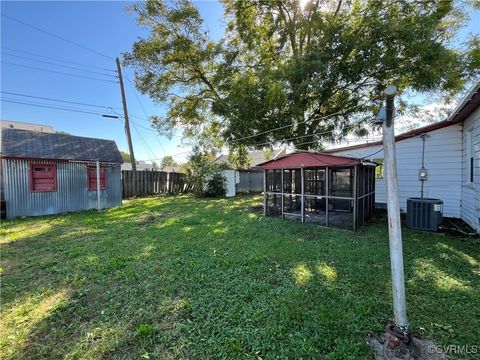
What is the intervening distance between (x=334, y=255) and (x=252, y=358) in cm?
284

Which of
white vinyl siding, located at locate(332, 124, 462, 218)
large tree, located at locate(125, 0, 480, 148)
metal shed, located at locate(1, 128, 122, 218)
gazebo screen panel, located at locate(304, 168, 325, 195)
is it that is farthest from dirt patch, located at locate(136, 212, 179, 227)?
white vinyl siding, located at locate(332, 124, 462, 218)

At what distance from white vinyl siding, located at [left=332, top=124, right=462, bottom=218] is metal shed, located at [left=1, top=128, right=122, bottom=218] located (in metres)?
11.8

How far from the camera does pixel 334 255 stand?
414 cm

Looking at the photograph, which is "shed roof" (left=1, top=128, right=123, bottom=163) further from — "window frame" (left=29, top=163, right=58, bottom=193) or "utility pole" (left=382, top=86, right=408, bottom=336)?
"utility pole" (left=382, top=86, right=408, bottom=336)

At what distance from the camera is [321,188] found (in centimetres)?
929

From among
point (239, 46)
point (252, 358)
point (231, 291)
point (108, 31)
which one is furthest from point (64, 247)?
point (239, 46)

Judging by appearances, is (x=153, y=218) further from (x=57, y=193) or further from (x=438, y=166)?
(x=438, y=166)

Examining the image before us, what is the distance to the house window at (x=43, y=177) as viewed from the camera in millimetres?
8203

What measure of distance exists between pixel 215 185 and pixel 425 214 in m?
10.3

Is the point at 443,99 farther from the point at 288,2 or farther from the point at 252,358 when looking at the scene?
the point at 252,358

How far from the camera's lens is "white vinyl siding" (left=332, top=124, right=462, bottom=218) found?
691 cm

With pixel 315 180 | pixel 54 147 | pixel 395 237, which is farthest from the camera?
pixel 315 180

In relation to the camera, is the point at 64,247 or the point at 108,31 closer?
the point at 64,247

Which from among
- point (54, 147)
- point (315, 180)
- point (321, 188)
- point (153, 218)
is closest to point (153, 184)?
point (54, 147)
